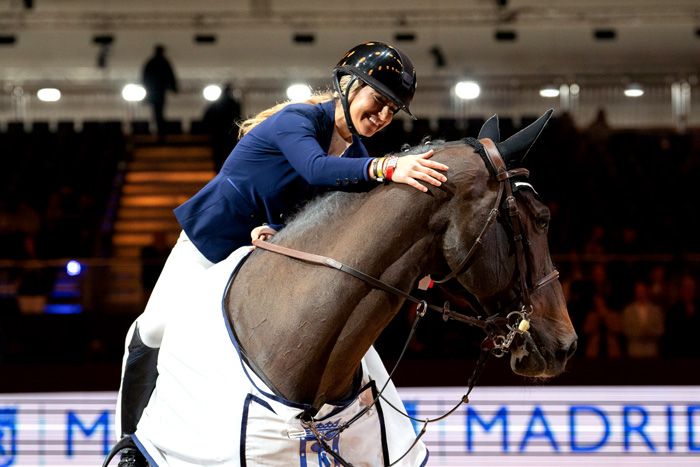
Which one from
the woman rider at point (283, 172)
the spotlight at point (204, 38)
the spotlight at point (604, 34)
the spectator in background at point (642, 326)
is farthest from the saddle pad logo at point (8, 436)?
the spotlight at point (604, 34)

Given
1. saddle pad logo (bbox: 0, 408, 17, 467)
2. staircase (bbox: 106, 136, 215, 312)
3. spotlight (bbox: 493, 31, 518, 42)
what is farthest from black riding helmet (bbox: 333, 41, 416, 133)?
spotlight (bbox: 493, 31, 518, 42)

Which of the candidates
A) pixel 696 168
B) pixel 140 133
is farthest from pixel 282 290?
pixel 140 133

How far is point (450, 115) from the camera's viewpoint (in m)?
13.8

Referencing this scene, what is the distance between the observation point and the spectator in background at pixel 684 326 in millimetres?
6973

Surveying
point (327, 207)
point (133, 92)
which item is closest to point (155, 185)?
point (133, 92)

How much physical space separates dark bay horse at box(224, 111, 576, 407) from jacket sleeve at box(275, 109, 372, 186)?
0.09 meters

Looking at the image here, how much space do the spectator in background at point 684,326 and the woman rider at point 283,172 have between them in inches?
178

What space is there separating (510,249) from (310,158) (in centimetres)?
56

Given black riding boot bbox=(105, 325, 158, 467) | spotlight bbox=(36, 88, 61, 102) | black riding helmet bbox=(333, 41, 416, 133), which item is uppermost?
Result: spotlight bbox=(36, 88, 61, 102)

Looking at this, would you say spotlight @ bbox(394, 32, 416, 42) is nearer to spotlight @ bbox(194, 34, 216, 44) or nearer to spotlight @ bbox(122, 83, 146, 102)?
spotlight @ bbox(194, 34, 216, 44)

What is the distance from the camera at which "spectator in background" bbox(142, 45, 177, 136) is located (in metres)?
12.5

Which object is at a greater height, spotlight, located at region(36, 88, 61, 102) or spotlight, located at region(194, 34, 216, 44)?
spotlight, located at region(194, 34, 216, 44)

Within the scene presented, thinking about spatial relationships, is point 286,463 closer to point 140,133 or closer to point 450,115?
point 140,133

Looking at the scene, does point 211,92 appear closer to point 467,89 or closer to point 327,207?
point 467,89
